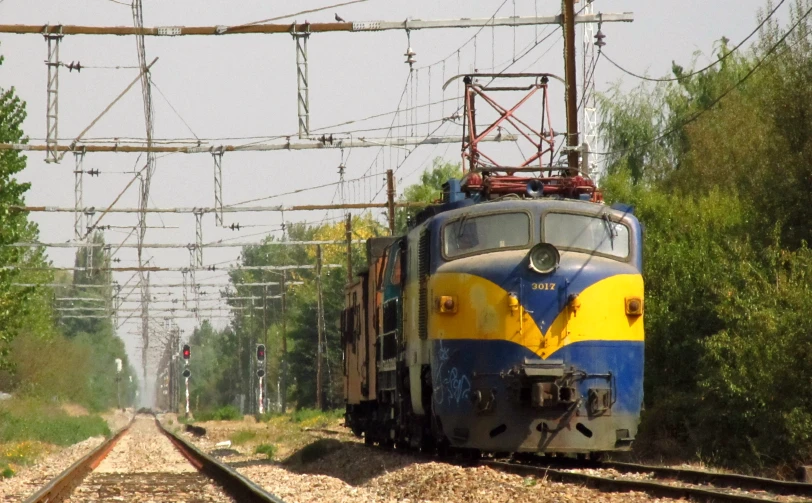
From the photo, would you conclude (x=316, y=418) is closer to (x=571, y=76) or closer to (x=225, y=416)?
(x=225, y=416)

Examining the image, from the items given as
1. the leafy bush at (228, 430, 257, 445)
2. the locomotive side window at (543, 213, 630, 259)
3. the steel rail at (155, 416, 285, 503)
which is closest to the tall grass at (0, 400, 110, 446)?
the leafy bush at (228, 430, 257, 445)

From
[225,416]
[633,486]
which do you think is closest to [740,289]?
[633,486]

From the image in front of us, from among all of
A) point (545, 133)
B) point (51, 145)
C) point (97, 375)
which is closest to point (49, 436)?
point (51, 145)

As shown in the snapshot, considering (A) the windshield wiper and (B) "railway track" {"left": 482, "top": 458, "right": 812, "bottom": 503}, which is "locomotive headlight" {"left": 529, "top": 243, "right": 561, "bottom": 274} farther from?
(B) "railway track" {"left": 482, "top": 458, "right": 812, "bottom": 503}

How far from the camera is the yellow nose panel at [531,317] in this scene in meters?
14.2

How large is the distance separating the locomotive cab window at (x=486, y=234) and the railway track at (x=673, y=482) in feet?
9.25

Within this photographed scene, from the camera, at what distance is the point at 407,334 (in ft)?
55.7

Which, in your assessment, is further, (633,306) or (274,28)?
(274,28)

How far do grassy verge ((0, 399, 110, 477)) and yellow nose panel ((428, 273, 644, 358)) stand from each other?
31.8 feet

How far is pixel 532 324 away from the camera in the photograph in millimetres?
14188

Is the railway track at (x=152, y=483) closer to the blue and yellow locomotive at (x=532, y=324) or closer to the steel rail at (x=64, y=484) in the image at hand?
the steel rail at (x=64, y=484)

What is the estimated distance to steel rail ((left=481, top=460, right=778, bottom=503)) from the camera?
10.8 m

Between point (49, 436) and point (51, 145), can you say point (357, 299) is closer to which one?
point (51, 145)

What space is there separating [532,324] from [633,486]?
2591 millimetres
